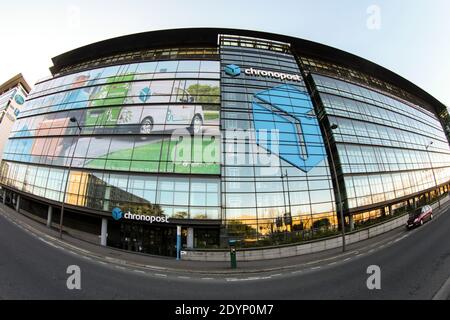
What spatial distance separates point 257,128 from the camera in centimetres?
2397

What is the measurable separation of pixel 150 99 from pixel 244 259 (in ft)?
65.8

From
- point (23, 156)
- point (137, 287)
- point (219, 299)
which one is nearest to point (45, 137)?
point (23, 156)

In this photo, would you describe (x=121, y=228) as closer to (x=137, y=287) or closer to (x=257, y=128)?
(x=137, y=287)

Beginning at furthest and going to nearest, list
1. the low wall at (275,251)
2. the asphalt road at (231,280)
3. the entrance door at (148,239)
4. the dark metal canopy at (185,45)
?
1. the dark metal canopy at (185,45)
2. the entrance door at (148,239)
3. the low wall at (275,251)
4. the asphalt road at (231,280)

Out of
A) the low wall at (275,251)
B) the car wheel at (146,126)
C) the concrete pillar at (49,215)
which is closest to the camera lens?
the low wall at (275,251)

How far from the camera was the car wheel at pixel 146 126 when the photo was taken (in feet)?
77.9

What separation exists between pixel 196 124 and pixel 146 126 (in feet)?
18.4

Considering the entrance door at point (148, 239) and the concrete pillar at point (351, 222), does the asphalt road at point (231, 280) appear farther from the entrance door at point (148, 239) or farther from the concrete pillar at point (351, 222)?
the concrete pillar at point (351, 222)

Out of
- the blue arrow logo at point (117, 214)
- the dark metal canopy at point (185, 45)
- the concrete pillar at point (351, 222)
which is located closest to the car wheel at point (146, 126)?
the blue arrow logo at point (117, 214)

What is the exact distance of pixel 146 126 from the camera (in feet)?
78.6

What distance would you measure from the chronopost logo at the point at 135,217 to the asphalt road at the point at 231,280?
6.02 m

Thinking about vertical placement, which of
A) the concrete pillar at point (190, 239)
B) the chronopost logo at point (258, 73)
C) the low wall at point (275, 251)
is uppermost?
the chronopost logo at point (258, 73)

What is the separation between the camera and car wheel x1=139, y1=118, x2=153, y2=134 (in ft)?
77.9

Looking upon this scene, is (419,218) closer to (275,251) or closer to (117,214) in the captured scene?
(275,251)
